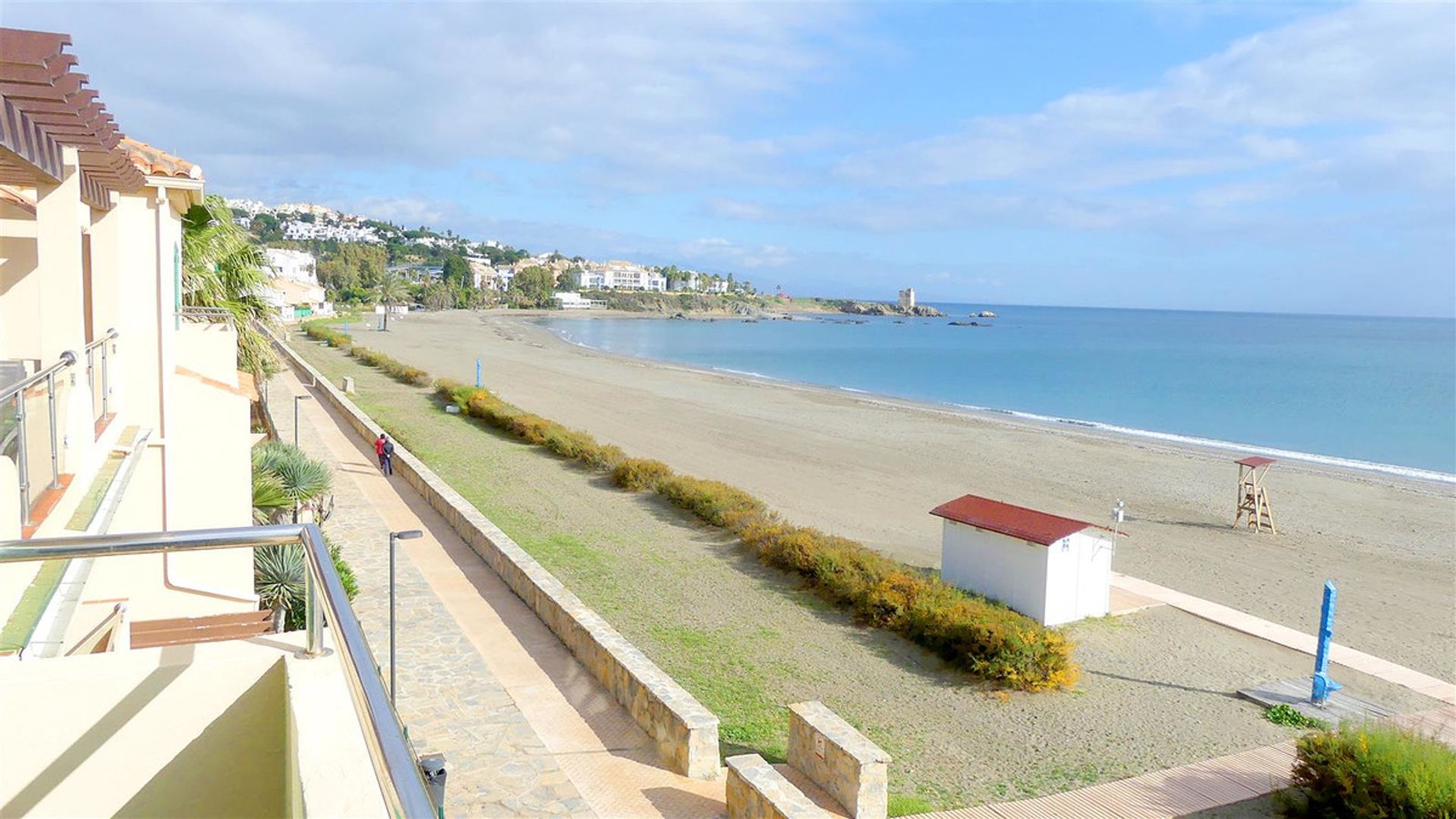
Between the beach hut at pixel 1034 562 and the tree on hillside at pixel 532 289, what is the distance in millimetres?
151163

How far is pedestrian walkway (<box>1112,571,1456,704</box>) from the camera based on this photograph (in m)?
11.6

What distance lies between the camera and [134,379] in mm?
8727

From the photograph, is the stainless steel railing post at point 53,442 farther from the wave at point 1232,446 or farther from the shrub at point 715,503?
the wave at point 1232,446

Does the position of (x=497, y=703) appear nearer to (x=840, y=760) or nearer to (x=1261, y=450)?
(x=840, y=760)

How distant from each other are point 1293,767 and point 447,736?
745cm

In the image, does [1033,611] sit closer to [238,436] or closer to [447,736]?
[447,736]

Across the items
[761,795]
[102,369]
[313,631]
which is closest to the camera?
[313,631]

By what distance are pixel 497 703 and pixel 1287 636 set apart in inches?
429

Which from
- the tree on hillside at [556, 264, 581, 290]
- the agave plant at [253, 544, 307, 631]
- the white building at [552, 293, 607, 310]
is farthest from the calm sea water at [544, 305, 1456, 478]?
the tree on hillside at [556, 264, 581, 290]

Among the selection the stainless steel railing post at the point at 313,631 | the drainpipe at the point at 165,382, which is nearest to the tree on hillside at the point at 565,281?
the drainpipe at the point at 165,382

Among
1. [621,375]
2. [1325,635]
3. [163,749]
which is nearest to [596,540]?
Answer: [1325,635]

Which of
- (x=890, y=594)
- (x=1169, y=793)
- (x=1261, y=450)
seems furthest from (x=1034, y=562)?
(x=1261, y=450)

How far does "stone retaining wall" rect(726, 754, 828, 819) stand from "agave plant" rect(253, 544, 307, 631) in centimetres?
604

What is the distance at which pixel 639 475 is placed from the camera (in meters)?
20.9
